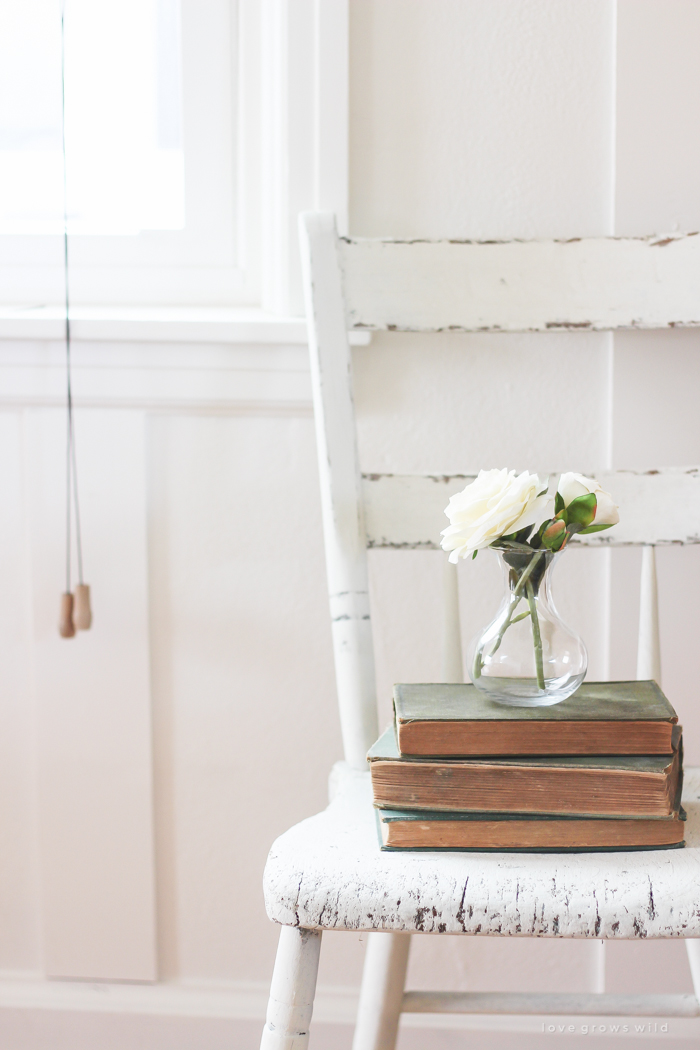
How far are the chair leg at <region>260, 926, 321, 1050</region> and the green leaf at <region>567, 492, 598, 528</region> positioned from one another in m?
0.29

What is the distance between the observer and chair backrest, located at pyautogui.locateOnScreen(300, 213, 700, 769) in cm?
69

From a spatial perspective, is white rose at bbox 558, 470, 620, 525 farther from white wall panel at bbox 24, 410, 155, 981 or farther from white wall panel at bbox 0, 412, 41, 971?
white wall panel at bbox 0, 412, 41, 971

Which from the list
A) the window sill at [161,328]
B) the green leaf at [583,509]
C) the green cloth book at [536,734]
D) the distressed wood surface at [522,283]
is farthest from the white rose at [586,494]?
the window sill at [161,328]

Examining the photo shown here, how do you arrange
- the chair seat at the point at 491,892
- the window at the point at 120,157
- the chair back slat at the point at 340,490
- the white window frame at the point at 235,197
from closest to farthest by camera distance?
the chair seat at the point at 491,892 → the chair back slat at the point at 340,490 → the white window frame at the point at 235,197 → the window at the point at 120,157

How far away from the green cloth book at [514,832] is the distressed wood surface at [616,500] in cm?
26

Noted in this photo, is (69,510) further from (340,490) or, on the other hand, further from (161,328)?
(340,490)

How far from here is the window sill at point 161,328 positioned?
846 millimetres

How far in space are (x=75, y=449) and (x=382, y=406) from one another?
33 centimetres

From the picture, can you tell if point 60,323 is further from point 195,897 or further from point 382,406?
point 195,897

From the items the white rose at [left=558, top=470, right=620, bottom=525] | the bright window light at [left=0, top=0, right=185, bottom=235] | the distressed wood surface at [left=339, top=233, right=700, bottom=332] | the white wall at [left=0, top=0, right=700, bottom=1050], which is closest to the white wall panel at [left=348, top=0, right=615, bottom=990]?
the white wall at [left=0, top=0, right=700, bottom=1050]

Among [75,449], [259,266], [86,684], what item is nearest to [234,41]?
[259,266]

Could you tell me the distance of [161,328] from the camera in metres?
0.85

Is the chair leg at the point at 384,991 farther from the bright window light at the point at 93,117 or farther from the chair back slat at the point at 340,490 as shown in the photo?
the bright window light at the point at 93,117

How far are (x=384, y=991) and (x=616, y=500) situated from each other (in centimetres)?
45
